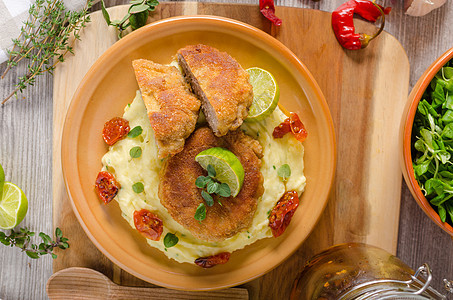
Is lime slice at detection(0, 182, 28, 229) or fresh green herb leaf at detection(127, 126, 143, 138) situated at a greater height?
fresh green herb leaf at detection(127, 126, 143, 138)

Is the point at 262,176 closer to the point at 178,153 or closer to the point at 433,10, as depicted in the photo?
the point at 178,153

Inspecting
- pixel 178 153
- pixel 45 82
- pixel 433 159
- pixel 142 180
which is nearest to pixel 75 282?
pixel 142 180

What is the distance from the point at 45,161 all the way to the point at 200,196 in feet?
6.29

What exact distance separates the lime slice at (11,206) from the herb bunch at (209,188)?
1.94m

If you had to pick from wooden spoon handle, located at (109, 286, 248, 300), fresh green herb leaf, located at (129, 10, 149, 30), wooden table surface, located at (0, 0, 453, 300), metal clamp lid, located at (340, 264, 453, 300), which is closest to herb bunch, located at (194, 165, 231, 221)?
wooden spoon handle, located at (109, 286, 248, 300)

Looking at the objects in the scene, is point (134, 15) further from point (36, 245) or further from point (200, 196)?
point (36, 245)

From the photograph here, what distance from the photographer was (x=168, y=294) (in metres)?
4.38

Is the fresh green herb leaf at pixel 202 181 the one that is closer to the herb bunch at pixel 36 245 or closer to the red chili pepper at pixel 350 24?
the herb bunch at pixel 36 245

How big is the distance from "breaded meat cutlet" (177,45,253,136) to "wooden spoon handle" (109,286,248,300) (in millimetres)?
1726

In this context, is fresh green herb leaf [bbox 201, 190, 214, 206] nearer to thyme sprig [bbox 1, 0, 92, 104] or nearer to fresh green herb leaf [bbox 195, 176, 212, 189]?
fresh green herb leaf [bbox 195, 176, 212, 189]

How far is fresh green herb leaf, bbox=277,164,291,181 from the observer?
408 cm

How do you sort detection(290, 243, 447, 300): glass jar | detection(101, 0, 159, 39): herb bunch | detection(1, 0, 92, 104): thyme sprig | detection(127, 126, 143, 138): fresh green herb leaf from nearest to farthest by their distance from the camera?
detection(290, 243, 447, 300): glass jar
detection(127, 126, 143, 138): fresh green herb leaf
detection(101, 0, 159, 39): herb bunch
detection(1, 0, 92, 104): thyme sprig

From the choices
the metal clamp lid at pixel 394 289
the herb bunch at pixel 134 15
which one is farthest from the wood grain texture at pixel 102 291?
the herb bunch at pixel 134 15

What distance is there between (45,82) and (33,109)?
13.1 inches
